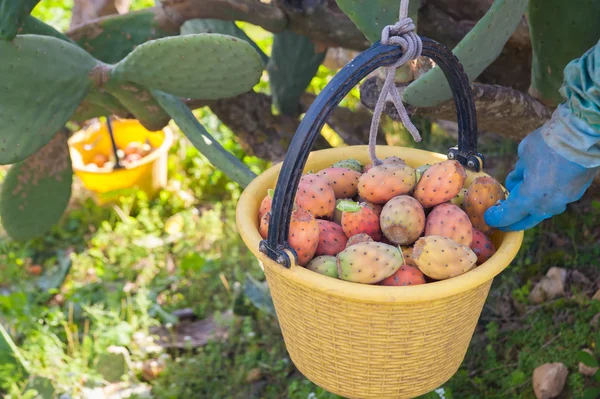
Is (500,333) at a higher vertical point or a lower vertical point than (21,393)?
higher

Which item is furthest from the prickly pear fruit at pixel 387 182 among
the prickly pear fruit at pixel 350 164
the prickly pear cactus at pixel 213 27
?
the prickly pear cactus at pixel 213 27

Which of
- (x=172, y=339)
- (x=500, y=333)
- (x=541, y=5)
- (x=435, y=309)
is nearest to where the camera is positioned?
(x=435, y=309)

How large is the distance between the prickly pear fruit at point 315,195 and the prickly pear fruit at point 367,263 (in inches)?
5.3

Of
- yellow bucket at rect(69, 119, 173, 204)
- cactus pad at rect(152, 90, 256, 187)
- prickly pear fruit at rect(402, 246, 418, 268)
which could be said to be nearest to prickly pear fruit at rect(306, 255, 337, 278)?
prickly pear fruit at rect(402, 246, 418, 268)

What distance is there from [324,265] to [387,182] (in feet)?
0.56

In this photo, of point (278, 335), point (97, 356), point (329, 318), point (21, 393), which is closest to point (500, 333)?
point (278, 335)

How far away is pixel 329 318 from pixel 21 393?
4.08 feet

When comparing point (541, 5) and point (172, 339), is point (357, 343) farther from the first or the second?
point (172, 339)

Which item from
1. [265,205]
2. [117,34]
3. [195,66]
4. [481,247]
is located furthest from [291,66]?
[481,247]

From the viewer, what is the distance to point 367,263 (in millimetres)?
944

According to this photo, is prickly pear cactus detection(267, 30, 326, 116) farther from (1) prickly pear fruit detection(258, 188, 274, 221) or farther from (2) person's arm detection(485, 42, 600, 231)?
(2) person's arm detection(485, 42, 600, 231)

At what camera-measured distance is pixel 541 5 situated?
4.84ft

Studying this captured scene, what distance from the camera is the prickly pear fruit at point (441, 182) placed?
103 centimetres

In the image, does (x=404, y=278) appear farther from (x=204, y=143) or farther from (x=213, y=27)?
(x=213, y=27)
